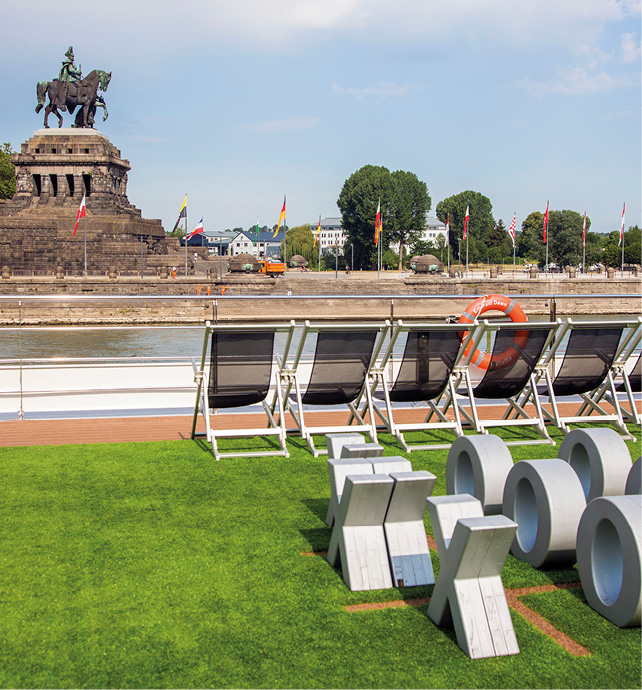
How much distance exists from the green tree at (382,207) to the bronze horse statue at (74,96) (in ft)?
122

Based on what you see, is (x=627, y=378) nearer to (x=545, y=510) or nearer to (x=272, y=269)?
(x=545, y=510)

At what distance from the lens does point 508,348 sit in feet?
20.9

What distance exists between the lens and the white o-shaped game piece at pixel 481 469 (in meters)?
4.02

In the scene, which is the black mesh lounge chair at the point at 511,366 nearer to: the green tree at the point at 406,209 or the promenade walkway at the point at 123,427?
the promenade walkway at the point at 123,427

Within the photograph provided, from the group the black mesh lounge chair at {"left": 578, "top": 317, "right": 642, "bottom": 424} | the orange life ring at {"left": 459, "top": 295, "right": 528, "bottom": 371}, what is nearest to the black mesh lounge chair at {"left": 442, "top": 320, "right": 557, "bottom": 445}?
the orange life ring at {"left": 459, "top": 295, "right": 528, "bottom": 371}

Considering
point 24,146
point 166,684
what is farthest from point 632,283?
point 166,684

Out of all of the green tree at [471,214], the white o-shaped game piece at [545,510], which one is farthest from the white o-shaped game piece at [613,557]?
the green tree at [471,214]

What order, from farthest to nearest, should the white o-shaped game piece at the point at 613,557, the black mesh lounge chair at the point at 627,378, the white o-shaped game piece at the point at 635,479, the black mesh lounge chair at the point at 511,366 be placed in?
the black mesh lounge chair at the point at 627,378, the black mesh lounge chair at the point at 511,366, the white o-shaped game piece at the point at 635,479, the white o-shaped game piece at the point at 613,557

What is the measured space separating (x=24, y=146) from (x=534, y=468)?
58.2 meters

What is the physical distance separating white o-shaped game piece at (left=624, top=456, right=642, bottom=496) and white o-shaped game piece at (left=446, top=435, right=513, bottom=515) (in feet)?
1.86

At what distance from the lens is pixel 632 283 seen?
54094mm

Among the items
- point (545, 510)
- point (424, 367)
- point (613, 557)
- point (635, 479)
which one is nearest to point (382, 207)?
point (424, 367)

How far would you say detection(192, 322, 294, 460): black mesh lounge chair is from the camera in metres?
5.89

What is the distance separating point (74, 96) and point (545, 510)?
5938 cm
